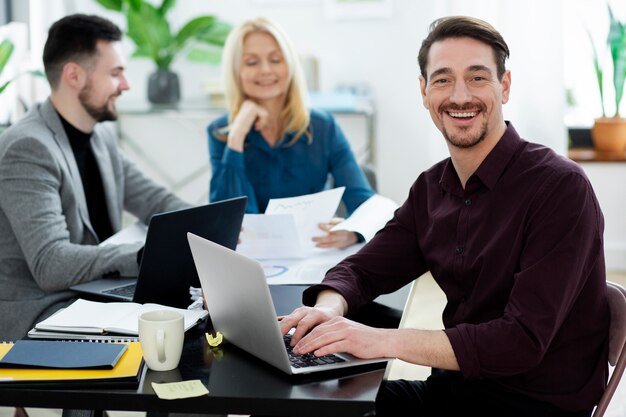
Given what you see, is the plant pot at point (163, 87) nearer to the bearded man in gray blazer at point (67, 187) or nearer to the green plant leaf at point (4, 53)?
the green plant leaf at point (4, 53)

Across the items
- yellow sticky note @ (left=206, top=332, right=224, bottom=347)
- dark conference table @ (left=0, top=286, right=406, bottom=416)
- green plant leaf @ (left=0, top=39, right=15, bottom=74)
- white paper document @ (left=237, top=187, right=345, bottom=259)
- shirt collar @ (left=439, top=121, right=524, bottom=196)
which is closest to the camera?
dark conference table @ (left=0, top=286, right=406, bottom=416)

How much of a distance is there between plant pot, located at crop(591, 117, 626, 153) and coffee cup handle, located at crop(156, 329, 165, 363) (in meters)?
3.47

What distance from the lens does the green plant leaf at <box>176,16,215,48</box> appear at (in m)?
4.06

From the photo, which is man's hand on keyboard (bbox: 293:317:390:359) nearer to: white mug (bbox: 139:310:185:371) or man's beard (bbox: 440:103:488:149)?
white mug (bbox: 139:310:185:371)

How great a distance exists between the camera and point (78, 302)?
1.69 meters

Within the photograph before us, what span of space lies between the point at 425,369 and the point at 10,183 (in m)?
1.65

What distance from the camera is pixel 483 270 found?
1.57m

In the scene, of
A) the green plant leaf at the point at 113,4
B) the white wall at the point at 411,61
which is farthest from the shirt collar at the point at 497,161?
the green plant leaf at the point at 113,4

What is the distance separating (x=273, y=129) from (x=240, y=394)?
1775mm

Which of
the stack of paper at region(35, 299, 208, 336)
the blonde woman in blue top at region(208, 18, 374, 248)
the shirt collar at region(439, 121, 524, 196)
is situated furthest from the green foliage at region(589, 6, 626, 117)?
the stack of paper at region(35, 299, 208, 336)

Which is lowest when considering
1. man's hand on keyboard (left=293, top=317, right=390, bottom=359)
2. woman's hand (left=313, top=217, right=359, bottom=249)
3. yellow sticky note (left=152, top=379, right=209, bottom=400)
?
woman's hand (left=313, top=217, right=359, bottom=249)

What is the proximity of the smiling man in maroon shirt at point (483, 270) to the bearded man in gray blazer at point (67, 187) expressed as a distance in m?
0.68

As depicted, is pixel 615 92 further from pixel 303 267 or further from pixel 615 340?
pixel 615 340

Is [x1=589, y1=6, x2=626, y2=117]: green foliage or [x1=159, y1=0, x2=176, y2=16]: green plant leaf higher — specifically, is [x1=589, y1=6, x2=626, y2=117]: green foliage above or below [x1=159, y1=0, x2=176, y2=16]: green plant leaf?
below
